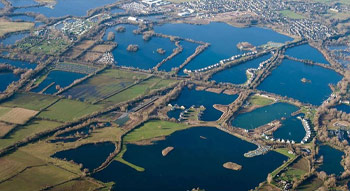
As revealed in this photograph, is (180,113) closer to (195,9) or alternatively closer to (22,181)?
(22,181)

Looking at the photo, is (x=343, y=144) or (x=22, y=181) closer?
(x=22, y=181)

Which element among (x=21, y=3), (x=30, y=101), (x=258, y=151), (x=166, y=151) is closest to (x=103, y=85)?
(x=30, y=101)

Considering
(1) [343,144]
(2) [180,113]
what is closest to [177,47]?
(2) [180,113]

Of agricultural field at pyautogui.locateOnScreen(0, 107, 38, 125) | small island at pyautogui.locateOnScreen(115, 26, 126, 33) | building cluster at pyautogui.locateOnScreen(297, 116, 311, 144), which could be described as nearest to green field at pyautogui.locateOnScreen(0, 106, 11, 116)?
agricultural field at pyautogui.locateOnScreen(0, 107, 38, 125)

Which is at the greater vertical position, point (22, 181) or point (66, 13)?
point (66, 13)

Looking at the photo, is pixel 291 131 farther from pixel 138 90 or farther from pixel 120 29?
pixel 120 29

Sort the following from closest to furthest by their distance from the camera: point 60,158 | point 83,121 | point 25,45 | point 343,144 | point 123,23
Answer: point 60,158, point 343,144, point 83,121, point 25,45, point 123,23

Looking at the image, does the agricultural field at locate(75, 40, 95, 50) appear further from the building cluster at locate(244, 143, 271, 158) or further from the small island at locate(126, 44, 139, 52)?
the building cluster at locate(244, 143, 271, 158)
